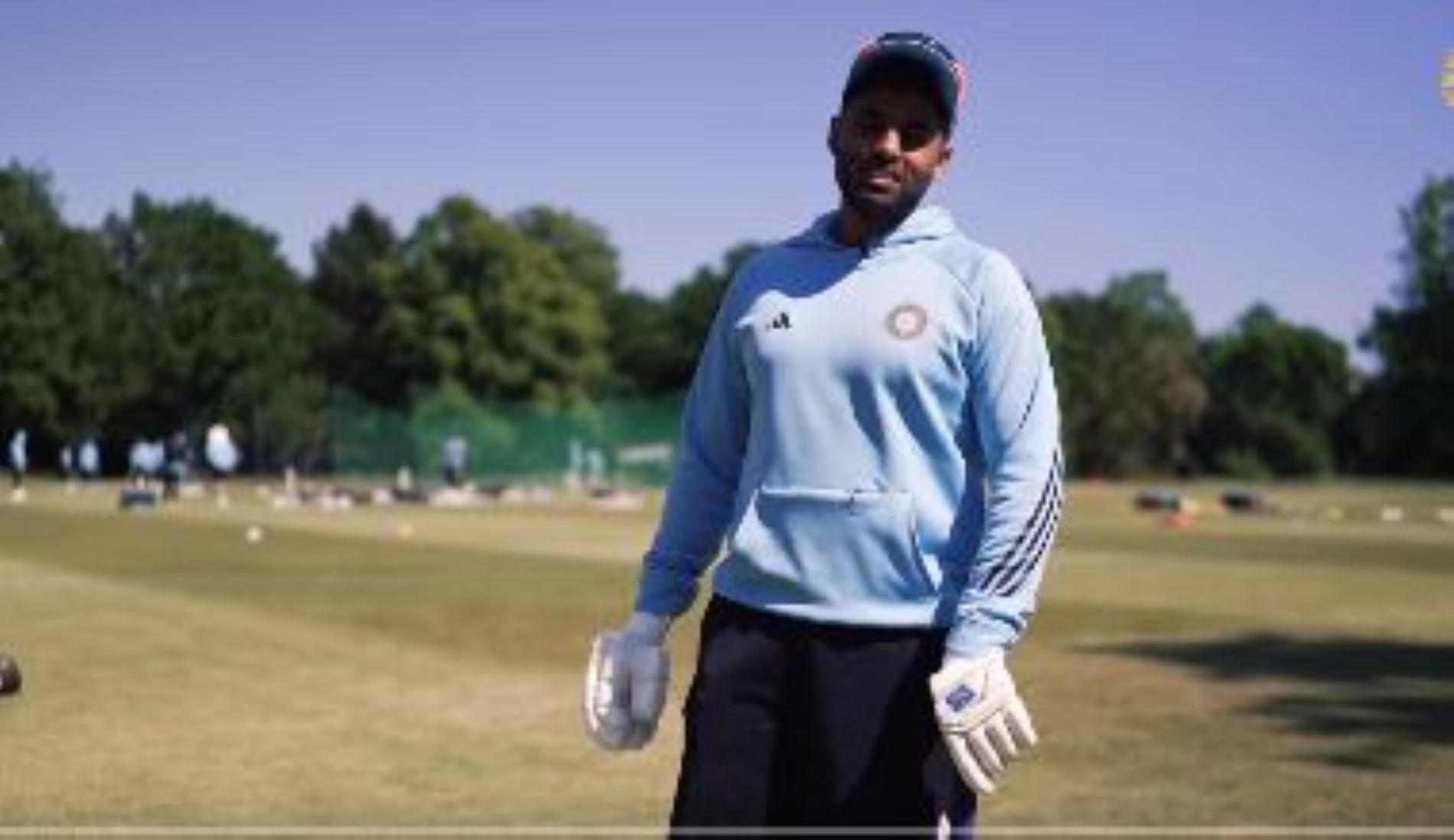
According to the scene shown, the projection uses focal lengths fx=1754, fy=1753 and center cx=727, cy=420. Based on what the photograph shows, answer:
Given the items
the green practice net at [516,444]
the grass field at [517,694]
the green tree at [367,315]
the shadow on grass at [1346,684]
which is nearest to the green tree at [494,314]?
the green tree at [367,315]

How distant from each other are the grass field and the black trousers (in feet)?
14.9

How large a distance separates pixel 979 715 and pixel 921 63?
1218 mm

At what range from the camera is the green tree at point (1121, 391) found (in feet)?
328

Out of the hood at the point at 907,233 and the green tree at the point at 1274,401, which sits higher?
the green tree at the point at 1274,401

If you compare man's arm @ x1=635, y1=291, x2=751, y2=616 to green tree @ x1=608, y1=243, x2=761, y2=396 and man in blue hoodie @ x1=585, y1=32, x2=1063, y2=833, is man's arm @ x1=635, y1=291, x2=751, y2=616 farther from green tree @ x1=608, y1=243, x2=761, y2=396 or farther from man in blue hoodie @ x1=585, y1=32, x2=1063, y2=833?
green tree @ x1=608, y1=243, x2=761, y2=396

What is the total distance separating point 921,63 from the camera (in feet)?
10.9

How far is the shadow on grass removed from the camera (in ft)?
33.4

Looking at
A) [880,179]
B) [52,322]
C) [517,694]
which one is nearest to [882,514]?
[880,179]

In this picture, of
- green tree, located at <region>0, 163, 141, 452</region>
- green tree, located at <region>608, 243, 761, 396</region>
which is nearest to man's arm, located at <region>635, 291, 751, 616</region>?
green tree, located at <region>0, 163, 141, 452</region>

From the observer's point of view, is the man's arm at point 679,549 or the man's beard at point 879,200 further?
the man's arm at point 679,549

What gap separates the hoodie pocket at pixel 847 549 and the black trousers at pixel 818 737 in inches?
3.0

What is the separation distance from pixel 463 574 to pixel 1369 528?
24610 millimetres

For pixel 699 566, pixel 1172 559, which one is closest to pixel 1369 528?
pixel 1172 559

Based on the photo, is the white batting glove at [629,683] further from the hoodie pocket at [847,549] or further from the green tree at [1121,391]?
the green tree at [1121,391]
